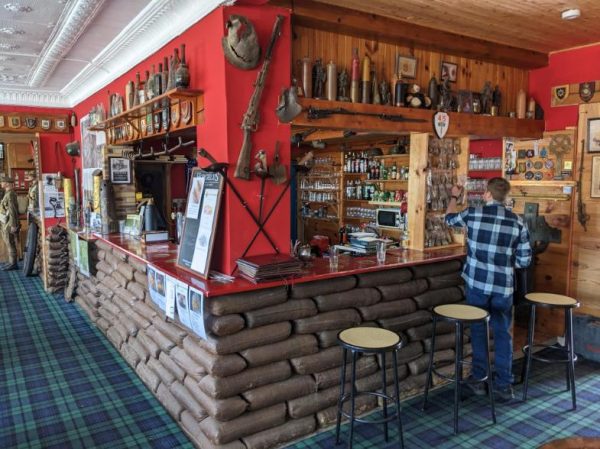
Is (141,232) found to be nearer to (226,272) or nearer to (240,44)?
(226,272)

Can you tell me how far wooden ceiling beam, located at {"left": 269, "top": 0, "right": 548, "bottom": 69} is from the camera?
3383 millimetres

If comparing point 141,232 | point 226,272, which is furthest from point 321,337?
point 141,232

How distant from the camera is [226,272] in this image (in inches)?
127

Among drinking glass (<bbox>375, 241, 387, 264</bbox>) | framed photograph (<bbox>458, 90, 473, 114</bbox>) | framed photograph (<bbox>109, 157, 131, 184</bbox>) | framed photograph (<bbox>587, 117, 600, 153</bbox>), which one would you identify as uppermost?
framed photograph (<bbox>458, 90, 473, 114</bbox>)

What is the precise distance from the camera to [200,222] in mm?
3316

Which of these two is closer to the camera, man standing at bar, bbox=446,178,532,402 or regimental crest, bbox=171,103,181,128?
man standing at bar, bbox=446,178,532,402

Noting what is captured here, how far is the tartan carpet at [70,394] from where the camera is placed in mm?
3188

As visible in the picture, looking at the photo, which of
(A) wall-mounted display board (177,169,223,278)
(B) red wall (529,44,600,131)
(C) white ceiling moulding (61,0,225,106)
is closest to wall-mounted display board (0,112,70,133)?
(C) white ceiling moulding (61,0,225,106)

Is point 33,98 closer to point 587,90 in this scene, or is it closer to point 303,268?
point 303,268

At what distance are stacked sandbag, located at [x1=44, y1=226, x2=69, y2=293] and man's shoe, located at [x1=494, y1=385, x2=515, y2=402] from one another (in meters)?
6.01

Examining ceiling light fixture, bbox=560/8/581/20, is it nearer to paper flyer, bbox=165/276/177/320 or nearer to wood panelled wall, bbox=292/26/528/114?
wood panelled wall, bbox=292/26/528/114

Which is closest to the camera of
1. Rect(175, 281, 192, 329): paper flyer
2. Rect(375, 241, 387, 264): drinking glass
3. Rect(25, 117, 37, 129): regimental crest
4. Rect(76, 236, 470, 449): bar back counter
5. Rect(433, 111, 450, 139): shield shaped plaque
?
Rect(76, 236, 470, 449): bar back counter

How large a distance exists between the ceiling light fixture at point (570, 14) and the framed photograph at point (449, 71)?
100 centimetres

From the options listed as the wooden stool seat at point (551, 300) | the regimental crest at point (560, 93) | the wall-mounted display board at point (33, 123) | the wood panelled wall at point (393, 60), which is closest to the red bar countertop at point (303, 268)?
the wooden stool seat at point (551, 300)
